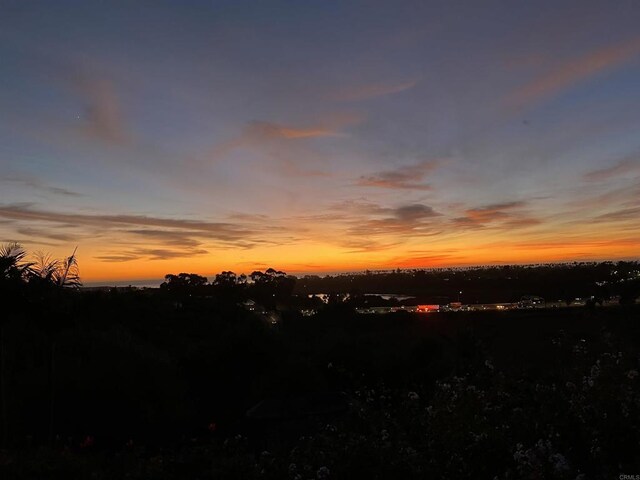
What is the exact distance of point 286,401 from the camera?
1363cm

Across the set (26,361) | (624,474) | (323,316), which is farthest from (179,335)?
(624,474)

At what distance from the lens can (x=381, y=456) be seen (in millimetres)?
4973

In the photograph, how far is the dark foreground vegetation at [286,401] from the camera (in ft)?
15.5

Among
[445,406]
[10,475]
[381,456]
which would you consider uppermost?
[445,406]

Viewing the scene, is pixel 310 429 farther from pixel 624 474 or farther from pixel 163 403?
pixel 624 474

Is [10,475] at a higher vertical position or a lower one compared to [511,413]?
lower

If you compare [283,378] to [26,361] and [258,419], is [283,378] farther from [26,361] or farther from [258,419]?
[26,361]

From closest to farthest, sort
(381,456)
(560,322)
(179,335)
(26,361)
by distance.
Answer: (381,456)
(26,361)
(179,335)
(560,322)

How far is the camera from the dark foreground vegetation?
4715 millimetres

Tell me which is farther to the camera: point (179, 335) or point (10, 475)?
point (179, 335)

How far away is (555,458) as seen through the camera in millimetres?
3961

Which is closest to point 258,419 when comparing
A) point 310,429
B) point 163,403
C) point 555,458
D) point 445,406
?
point 310,429

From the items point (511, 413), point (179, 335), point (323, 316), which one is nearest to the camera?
point (511, 413)

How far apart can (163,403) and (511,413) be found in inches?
504
